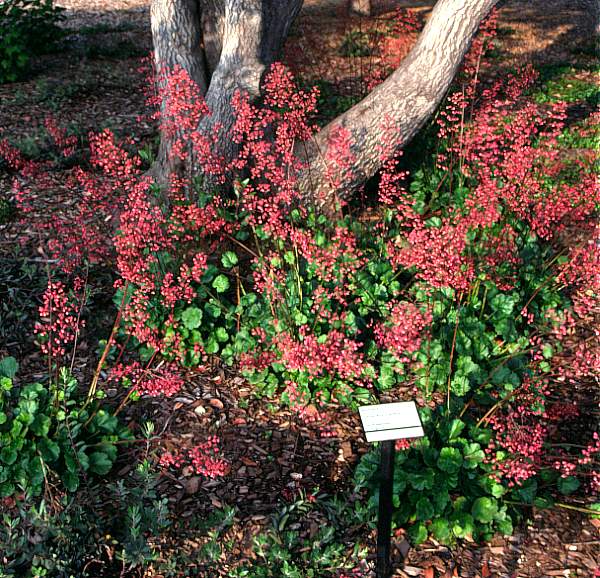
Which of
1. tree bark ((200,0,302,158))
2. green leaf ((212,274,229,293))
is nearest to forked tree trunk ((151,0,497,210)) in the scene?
tree bark ((200,0,302,158))

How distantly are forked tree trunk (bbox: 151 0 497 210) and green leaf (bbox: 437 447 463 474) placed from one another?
7.63ft

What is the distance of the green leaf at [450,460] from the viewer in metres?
3.19

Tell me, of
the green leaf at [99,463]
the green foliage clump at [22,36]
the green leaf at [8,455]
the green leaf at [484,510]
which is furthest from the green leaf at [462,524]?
the green foliage clump at [22,36]

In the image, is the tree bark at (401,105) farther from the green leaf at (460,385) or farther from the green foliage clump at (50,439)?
the green foliage clump at (50,439)

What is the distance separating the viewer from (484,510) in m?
3.10

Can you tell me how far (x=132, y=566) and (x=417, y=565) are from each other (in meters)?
1.28

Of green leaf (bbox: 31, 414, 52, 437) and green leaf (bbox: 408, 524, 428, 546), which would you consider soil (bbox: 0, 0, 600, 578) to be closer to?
green leaf (bbox: 408, 524, 428, 546)

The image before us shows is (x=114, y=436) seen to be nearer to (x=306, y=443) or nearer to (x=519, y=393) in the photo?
(x=306, y=443)

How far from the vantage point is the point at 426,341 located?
390cm

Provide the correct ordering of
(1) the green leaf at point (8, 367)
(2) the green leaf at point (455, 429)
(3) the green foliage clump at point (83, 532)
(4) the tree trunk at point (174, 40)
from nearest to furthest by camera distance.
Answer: (3) the green foliage clump at point (83, 532) → (2) the green leaf at point (455, 429) → (1) the green leaf at point (8, 367) → (4) the tree trunk at point (174, 40)

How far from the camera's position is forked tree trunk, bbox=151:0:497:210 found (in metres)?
4.87

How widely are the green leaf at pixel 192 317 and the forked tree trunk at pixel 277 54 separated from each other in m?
1.40

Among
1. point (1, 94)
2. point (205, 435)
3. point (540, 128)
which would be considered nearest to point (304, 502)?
point (205, 435)

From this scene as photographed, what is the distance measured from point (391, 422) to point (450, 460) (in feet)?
2.34
